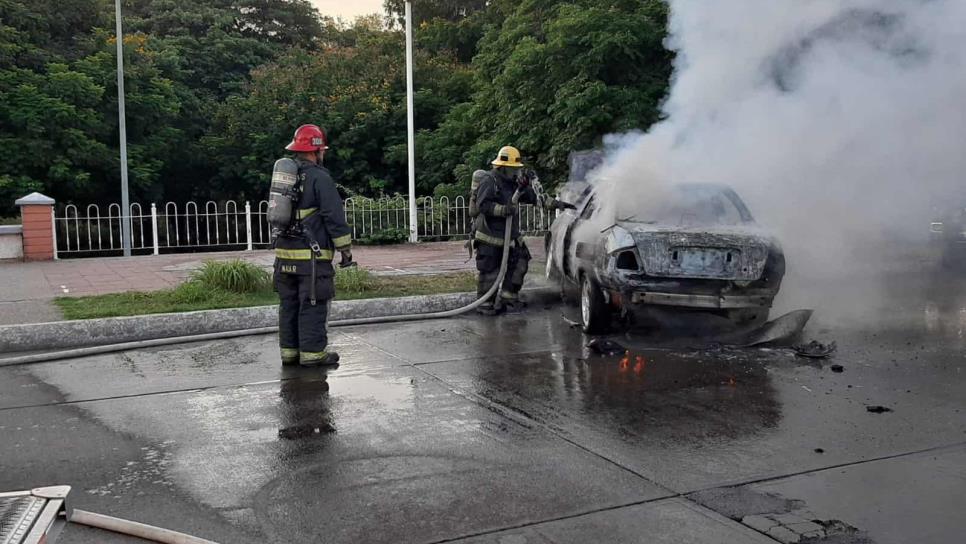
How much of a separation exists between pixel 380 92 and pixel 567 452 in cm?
2106

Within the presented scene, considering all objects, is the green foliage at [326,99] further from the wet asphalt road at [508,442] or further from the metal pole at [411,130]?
the wet asphalt road at [508,442]

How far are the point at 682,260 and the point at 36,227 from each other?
1181cm

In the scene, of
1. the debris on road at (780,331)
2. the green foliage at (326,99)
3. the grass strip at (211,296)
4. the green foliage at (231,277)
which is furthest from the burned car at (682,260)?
the green foliage at (326,99)

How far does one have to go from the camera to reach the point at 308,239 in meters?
7.13

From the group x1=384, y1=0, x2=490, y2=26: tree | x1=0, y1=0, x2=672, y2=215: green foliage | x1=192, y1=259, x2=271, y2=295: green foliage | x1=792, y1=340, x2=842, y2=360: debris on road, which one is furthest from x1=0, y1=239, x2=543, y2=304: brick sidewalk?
x1=384, y1=0, x2=490, y2=26: tree

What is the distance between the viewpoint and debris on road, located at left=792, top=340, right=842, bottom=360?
7.45 metres

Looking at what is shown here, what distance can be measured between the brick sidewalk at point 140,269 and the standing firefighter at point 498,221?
110 inches

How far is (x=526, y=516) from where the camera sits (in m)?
4.07

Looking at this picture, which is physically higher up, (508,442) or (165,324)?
(165,324)

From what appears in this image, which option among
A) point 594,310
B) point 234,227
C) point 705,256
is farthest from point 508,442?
point 234,227

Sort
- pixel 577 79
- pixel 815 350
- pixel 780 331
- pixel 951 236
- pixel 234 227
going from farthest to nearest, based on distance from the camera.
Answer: pixel 234 227
pixel 577 79
pixel 951 236
pixel 780 331
pixel 815 350

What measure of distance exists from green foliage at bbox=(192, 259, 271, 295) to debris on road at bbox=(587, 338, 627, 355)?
15.0 feet

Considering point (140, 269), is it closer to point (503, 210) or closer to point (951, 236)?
point (503, 210)

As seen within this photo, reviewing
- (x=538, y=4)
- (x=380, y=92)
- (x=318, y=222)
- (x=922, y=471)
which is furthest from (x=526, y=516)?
(x=380, y=92)
